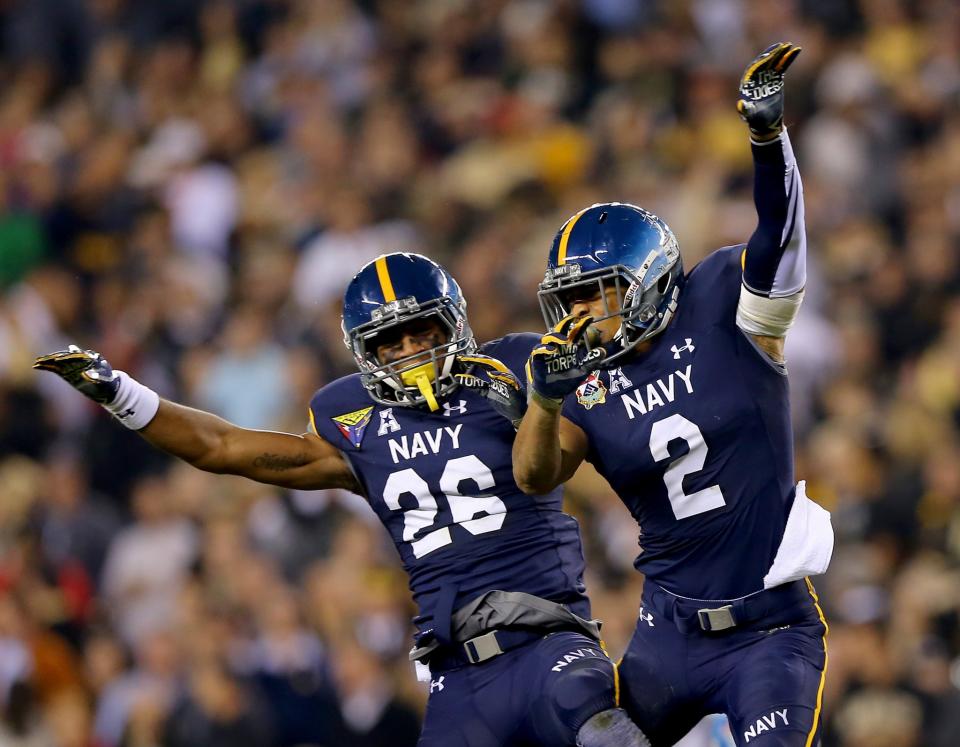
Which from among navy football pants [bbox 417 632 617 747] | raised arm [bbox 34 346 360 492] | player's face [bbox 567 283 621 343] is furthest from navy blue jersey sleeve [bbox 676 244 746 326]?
raised arm [bbox 34 346 360 492]

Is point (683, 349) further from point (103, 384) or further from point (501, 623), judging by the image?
point (103, 384)

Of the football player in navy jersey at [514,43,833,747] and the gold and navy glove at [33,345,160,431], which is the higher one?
the gold and navy glove at [33,345,160,431]

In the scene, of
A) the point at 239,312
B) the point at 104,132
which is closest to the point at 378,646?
the point at 239,312

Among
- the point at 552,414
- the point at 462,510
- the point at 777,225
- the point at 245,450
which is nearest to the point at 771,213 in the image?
the point at 777,225

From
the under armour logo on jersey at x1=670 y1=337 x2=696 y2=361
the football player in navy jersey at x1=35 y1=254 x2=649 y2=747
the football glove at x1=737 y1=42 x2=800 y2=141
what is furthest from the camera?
the football player in navy jersey at x1=35 y1=254 x2=649 y2=747

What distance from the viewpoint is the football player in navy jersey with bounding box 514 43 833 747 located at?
4551 mm

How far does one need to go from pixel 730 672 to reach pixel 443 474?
105 cm

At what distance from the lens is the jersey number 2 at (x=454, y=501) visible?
5.00 metres

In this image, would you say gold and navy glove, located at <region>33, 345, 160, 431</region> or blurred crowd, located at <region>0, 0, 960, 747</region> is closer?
gold and navy glove, located at <region>33, 345, 160, 431</region>

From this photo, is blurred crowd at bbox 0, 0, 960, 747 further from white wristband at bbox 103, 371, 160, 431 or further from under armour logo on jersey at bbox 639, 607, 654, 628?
white wristband at bbox 103, 371, 160, 431

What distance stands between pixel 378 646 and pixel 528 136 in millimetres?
4043

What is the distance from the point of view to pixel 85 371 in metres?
4.97

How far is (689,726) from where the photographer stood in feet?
15.7

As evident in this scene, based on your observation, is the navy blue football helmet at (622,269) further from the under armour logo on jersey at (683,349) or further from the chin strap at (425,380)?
the chin strap at (425,380)
